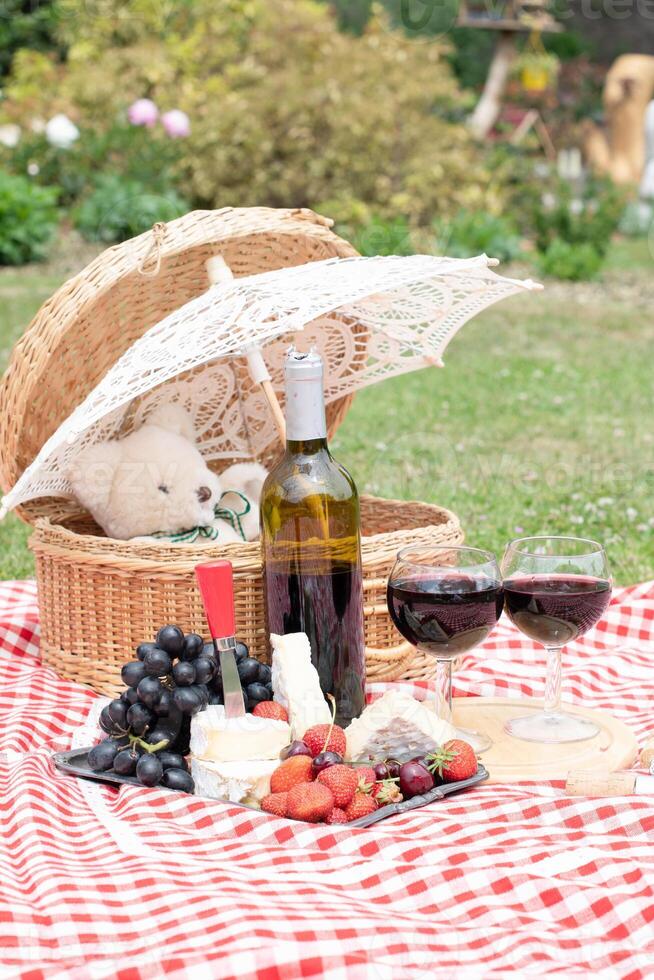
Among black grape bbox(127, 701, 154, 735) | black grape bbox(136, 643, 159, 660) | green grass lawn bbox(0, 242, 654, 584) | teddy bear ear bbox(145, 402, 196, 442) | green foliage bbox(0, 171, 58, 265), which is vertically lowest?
green grass lawn bbox(0, 242, 654, 584)

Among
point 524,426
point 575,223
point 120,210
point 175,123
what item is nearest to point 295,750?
point 524,426

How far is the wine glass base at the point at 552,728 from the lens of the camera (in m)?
2.00

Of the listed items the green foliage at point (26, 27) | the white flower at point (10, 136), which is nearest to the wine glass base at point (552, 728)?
the white flower at point (10, 136)

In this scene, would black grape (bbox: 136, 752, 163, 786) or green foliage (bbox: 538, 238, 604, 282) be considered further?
green foliage (bbox: 538, 238, 604, 282)

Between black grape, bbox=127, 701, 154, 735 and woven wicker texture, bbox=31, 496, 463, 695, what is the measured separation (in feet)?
1.12

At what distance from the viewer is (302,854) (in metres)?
1.60

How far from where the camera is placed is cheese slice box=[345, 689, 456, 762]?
1.82 m

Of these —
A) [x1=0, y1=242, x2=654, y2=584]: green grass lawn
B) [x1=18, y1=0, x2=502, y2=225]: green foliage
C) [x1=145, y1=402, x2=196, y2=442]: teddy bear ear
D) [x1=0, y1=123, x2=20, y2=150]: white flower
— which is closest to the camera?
[x1=145, y1=402, x2=196, y2=442]: teddy bear ear

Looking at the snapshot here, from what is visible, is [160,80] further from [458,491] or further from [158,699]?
[158,699]

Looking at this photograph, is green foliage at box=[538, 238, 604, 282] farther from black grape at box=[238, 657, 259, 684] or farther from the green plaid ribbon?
black grape at box=[238, 657, 259, 684]

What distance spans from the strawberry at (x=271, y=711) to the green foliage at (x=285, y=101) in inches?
303

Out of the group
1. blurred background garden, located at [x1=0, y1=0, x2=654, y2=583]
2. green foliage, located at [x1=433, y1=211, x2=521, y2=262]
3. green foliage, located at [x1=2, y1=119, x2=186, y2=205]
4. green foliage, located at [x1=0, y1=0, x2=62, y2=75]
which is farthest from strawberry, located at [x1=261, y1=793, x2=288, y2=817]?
green foliage, located at [x1=0, y1=0, x2=62, y2=75]

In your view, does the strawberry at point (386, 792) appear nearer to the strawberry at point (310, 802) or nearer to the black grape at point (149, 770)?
the strawberry at point (310, 802)

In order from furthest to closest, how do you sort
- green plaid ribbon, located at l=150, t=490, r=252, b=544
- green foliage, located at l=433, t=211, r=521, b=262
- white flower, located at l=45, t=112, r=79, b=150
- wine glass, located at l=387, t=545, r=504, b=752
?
white flower, located at l=45, t=112, r=79, b=150
green foliage, located at l=433, t=211, r=521, b=262
green plaid ribbon, located at l=150, t=490, r=252, b=544
wine glass, located at l=387, t=545, r=504, b=752
